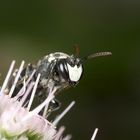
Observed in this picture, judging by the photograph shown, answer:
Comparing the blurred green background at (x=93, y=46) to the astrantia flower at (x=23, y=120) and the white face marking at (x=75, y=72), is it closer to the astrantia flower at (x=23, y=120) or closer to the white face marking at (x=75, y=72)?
the white face marking at (x=75, y=72)

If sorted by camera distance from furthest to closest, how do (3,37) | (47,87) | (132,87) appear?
1. (132,87)
2. (3,37)
3. (47,87)

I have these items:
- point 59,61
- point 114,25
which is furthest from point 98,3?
point 59,61

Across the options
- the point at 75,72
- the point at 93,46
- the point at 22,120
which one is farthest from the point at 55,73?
the point at 93,46

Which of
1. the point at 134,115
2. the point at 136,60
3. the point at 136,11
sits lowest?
the point at 134,115

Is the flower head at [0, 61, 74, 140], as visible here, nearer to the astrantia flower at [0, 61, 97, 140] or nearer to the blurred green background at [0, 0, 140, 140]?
the astrantia flower at [0, 61, 97, 140]

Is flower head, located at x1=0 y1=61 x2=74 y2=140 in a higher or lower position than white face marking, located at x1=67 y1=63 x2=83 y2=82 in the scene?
lower

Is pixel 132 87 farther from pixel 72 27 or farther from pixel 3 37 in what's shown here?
pixel 3 37

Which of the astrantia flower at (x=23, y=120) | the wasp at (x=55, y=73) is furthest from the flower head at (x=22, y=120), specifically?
the wasp at (x=55, y=73)

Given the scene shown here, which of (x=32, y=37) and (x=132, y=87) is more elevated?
(x=32, y=37)

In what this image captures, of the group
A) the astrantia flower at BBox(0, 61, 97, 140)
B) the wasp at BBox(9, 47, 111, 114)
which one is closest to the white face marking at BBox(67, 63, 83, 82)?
the wasp at BBox(9, 47, 111, 114)
